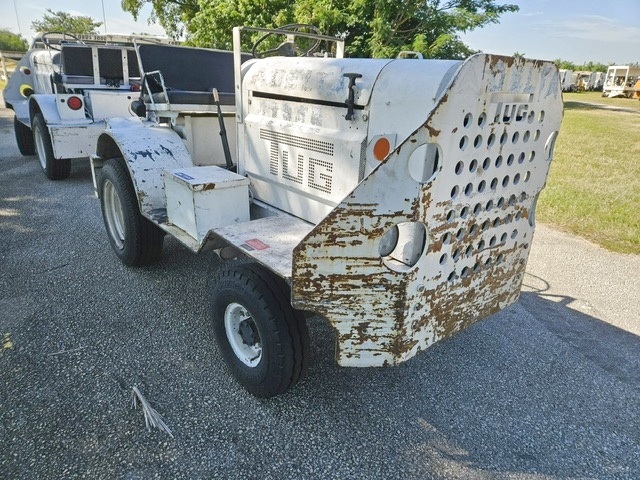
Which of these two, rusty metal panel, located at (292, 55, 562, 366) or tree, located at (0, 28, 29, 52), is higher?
tree, located at (0, 28, 29, 52)

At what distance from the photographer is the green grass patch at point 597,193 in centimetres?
594

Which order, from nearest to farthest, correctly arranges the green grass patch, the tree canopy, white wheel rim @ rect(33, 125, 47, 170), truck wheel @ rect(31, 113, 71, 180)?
the green grass patch < truck wheel @ rect(31, 113, 71, 180) < white wheel rim @ rect(33, 125, 47, 170) < the tree canopy

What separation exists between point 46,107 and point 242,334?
5.96 meters

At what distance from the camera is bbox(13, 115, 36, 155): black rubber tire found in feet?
27.0

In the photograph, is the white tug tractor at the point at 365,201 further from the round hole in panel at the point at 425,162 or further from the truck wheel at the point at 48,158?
the truck wheel at the point at 48,158

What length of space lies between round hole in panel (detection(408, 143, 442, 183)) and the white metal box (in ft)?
4.45

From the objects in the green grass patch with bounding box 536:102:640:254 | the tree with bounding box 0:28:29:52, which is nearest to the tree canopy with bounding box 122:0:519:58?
the green grass patch with bounding box 536:102:640:254

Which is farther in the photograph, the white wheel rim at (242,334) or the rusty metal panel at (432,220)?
the white wheel rim at (242,334)

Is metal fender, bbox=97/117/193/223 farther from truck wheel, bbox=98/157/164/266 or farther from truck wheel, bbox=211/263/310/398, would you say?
truck wheel, bbox=211/263/310/398

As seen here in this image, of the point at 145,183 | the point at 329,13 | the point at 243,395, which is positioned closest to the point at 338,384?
the point at 243,395

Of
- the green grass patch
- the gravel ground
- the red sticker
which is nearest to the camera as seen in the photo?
the gravel ground

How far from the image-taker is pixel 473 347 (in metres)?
3.17

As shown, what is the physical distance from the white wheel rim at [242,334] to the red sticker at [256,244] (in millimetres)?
336

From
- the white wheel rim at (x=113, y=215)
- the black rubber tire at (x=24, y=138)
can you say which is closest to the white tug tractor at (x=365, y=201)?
the white wheel rim at (x=113, y=215)
